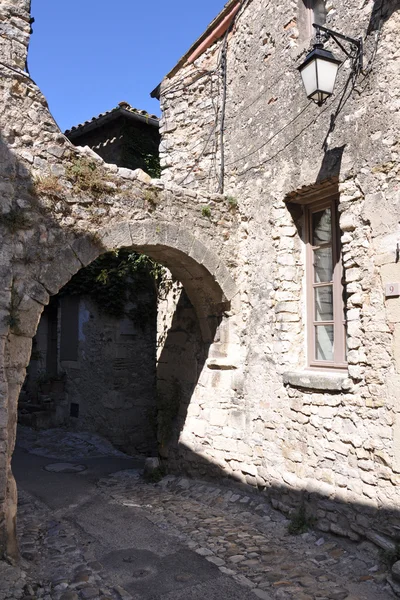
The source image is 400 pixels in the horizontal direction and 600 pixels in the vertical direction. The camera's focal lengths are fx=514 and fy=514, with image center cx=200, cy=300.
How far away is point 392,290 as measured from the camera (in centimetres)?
382

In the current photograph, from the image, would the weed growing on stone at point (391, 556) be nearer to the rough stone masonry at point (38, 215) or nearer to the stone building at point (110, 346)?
the rough stone masonry at point (38, 215)

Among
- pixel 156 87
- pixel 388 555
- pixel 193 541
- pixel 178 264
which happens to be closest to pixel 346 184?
pixel 178 264

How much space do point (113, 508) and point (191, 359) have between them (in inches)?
73.1

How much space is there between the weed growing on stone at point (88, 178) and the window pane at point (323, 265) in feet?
6.69

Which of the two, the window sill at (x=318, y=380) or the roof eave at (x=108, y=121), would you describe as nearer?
the window sill at (x=318, y=380)

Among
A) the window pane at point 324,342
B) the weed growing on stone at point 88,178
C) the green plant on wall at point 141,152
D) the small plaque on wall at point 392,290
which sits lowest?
the window pane at point 324,342

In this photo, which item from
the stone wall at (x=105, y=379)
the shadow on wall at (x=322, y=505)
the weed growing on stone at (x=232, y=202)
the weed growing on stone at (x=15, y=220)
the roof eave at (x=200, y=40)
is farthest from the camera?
the stone wall at (x=105, y=379)

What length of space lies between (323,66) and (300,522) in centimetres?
377

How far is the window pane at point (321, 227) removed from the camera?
15.7 ft

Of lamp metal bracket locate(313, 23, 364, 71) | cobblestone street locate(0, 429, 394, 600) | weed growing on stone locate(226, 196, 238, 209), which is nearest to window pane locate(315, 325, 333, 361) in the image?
cobblestone street locate(0, 429, 394, 600)

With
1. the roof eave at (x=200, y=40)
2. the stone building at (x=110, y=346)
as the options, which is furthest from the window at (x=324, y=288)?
the stone building at (x=110, y=346)

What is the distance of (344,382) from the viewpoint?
4137mm

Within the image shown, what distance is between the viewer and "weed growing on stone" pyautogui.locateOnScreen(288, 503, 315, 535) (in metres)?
4.38

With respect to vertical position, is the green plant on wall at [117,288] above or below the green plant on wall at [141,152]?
below
